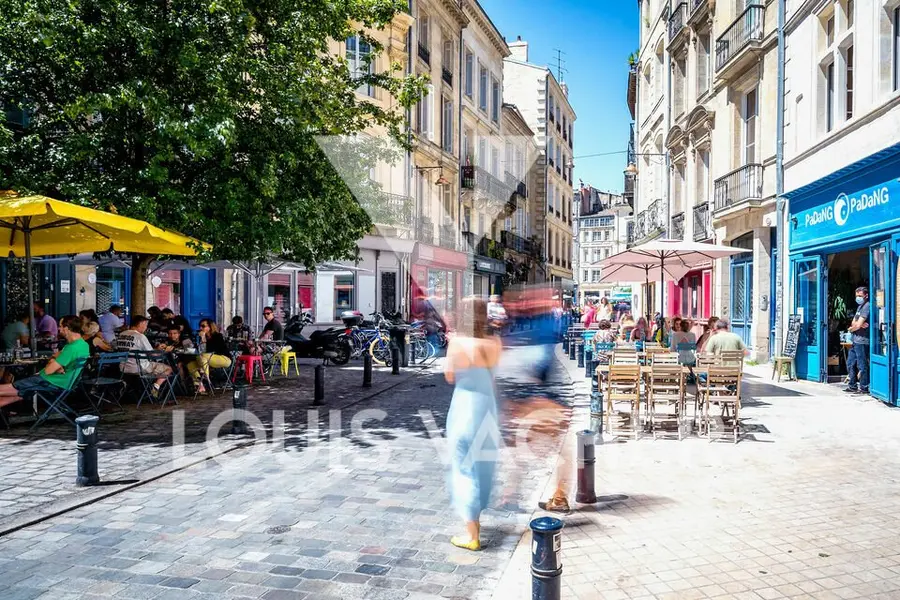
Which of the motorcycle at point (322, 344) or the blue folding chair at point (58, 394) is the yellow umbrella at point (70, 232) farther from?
the motorcycle at point (322, 344)

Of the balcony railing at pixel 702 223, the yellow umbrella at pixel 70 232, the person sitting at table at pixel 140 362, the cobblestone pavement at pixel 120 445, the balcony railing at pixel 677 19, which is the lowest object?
the cobblestone pavement at pixel 120 445

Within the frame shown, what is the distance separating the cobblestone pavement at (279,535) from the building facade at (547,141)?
137ft

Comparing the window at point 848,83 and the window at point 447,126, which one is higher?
the window at point 447,126

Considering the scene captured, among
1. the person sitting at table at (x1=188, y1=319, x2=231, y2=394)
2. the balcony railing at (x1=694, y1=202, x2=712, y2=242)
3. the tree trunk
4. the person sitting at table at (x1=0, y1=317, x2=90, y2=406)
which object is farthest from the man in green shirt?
the balcony railing at (x1=694, y1=202, x2=712, y2=242)

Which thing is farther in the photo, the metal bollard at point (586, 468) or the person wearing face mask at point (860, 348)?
the person wearing face mask at point (860, 348)

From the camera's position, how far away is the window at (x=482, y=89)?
35375 mm

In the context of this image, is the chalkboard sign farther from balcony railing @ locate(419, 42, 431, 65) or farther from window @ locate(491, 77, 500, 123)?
window @ locate(491, 77, 500, 123)

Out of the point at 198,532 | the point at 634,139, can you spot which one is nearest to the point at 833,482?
the point at 198,532

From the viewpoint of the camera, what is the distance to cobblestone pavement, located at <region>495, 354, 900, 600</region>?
389cm

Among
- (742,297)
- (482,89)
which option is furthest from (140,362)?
(482,89)

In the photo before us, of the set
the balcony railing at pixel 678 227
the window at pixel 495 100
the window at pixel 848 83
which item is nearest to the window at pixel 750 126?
the window at pixel 848 83

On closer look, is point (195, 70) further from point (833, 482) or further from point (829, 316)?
point (829, 316)

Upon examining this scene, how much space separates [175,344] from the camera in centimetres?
1071

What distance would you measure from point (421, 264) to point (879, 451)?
22.2m
